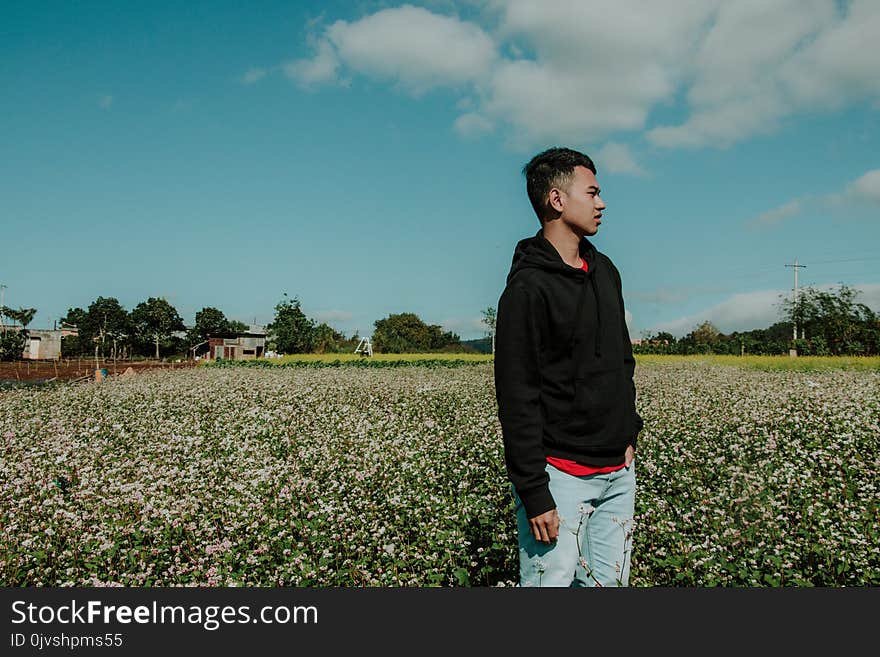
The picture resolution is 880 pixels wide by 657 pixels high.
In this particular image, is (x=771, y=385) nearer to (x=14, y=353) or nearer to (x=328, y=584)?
(x=328, y=584)

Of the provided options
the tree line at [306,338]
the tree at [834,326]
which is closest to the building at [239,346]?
the tree line at [306,338]

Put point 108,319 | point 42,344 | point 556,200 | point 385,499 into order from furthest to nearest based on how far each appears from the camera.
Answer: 1. point 108,319
2. point 42,344
3. point 385,499
4. point 556,200

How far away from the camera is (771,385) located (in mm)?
15000

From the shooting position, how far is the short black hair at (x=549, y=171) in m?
2.70

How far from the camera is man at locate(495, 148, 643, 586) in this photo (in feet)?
8.11

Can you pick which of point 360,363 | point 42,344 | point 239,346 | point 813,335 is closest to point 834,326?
point 813,335

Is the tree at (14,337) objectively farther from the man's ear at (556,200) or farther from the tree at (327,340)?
the man's ear at (556,200)

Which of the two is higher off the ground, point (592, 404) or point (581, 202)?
point (581, 202)

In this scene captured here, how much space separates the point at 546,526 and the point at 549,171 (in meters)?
1.52

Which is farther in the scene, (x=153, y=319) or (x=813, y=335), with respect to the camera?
(x=153, y=319)

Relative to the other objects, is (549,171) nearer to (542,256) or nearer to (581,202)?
(581,202)

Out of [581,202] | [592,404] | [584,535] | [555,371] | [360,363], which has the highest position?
[581,202]

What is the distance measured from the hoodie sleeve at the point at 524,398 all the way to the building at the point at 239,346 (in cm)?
7813

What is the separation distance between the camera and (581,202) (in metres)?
2.68
